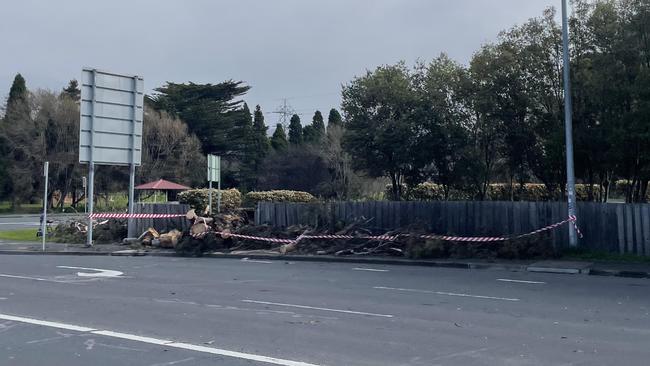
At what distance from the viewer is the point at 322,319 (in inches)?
422

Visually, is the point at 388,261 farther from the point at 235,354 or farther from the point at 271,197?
the point at 271,197

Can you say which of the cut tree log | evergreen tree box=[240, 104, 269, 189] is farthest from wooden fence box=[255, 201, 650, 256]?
evergreen tree box=[240, 104, 269, 189]

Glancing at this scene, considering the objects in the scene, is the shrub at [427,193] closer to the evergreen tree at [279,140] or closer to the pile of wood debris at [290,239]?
the pile of wood debris at [290,239]

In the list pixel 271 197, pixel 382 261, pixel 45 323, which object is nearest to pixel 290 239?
pixel 382 261

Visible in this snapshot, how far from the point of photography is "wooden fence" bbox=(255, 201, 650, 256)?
1986cm

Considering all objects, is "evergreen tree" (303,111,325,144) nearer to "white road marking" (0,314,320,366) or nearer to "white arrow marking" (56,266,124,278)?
"white arrow marking" (56,266,124,278)

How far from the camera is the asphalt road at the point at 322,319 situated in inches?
323

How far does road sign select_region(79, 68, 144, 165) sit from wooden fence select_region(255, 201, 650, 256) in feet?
20.9

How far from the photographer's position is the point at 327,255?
2262 centimetres

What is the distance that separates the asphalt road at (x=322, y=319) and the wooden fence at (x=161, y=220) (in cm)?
966

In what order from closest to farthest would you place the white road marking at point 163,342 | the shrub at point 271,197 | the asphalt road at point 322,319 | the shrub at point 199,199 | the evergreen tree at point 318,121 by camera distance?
the white road marking at point 163,342 → the asphalt road at point 322,319 → the shrub at point 199,199 → the shrub at point 271,197 → the evergreen tree at point 318,121

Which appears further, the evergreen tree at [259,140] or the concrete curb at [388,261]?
the evergreen tree at [259,140]

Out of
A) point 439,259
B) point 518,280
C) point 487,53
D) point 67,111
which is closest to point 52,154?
point 67,111

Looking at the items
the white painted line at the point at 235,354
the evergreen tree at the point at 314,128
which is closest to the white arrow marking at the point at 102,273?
the white painted line at the point at 235,354
